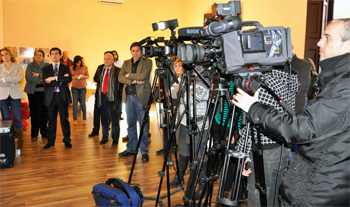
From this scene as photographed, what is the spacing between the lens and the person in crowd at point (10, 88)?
448cm

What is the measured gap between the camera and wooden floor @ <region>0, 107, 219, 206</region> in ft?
9.85

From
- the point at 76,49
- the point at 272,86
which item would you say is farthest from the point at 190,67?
the point at 76,49

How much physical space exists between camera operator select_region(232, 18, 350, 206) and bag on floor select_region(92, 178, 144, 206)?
5.03 ft

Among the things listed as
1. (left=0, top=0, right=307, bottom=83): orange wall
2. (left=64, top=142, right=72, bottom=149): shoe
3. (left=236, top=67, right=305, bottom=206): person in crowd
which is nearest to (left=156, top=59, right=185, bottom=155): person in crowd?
(left=236, top=67, right=305, bottom=206): person in crowd

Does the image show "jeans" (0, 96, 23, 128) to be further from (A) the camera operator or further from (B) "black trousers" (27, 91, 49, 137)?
(A) the camera operator

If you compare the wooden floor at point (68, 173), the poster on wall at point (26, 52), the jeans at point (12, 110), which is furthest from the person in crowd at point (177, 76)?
the poster on wall at point (26, 52)

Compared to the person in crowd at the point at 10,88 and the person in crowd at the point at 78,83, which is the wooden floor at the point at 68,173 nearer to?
the person in crowd at the point at 10,88

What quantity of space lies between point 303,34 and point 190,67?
189 inches

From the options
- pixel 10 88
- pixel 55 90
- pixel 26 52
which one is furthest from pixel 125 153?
pixel 26 52

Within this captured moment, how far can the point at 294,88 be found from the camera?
6.36ft

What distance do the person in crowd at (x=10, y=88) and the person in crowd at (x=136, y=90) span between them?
157 cm

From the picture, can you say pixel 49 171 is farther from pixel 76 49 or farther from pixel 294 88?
pixel 76 49

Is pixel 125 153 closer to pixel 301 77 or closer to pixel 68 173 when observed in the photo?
pixel 68 173

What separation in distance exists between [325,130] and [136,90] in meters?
3.22
